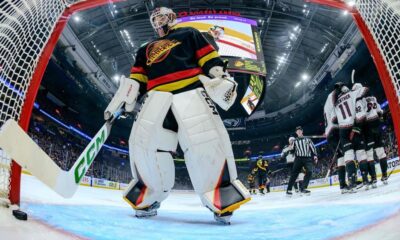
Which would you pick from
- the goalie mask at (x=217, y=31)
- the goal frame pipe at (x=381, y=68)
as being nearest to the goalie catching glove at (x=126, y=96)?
the goal frame pipe at (x=381, y=68)

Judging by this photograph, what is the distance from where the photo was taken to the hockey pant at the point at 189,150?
174 cm

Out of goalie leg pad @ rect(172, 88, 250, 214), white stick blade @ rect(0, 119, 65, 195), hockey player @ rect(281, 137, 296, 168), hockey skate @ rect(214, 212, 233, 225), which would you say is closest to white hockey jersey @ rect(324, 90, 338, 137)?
hockey player @ rect(281, 137, 296, 168)

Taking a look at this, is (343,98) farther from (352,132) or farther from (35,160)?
(35,160)

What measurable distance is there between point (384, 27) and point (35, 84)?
73.0 inches

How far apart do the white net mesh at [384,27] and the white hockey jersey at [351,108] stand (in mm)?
1710

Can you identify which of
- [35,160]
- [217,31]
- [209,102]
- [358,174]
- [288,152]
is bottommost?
[358,174]

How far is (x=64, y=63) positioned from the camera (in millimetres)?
10969

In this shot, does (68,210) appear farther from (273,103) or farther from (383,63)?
(273,103)

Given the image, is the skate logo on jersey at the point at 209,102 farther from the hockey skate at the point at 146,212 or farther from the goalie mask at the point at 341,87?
the goalie mask at the point at 341,87

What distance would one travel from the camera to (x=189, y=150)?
1778 millimetres

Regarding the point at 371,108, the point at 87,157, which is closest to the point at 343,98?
the point at 371,108

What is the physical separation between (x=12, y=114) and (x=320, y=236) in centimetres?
159

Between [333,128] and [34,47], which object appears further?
[333,128]

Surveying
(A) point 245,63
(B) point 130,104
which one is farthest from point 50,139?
(B) point 130,104
